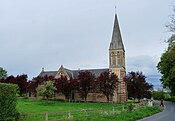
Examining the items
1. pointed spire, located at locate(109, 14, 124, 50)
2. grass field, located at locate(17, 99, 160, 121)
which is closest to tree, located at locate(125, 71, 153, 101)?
pointed spire, located at locate(109, 14, 124, 50)

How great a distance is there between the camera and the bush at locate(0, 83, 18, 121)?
1507 cm

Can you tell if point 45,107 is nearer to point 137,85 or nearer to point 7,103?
point 7,103

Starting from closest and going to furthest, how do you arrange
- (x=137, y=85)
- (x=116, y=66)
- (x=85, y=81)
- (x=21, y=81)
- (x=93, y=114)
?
(x=93, y=114)
(x=137, y=85)
(x=85, y=81)
(x=21, y=81)
(x=116, y=66)

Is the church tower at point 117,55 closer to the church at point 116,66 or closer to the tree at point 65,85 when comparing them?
the church at point 116,66

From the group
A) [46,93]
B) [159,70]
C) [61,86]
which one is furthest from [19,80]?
[159,70]

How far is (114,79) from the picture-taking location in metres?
68.9

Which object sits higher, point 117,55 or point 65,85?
point 117,55

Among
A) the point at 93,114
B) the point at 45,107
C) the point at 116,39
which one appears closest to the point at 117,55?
the point at 116,39

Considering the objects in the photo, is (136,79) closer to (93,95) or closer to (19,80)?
(93,95)

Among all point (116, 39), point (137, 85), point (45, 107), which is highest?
point (116, 39)

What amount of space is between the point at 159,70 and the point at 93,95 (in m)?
23.9

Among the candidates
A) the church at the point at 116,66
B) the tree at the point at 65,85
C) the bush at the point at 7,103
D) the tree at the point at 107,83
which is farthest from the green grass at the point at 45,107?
the church at the point at 116,66

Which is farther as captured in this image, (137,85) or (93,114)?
(137,85)

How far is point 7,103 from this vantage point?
50.4 feet
